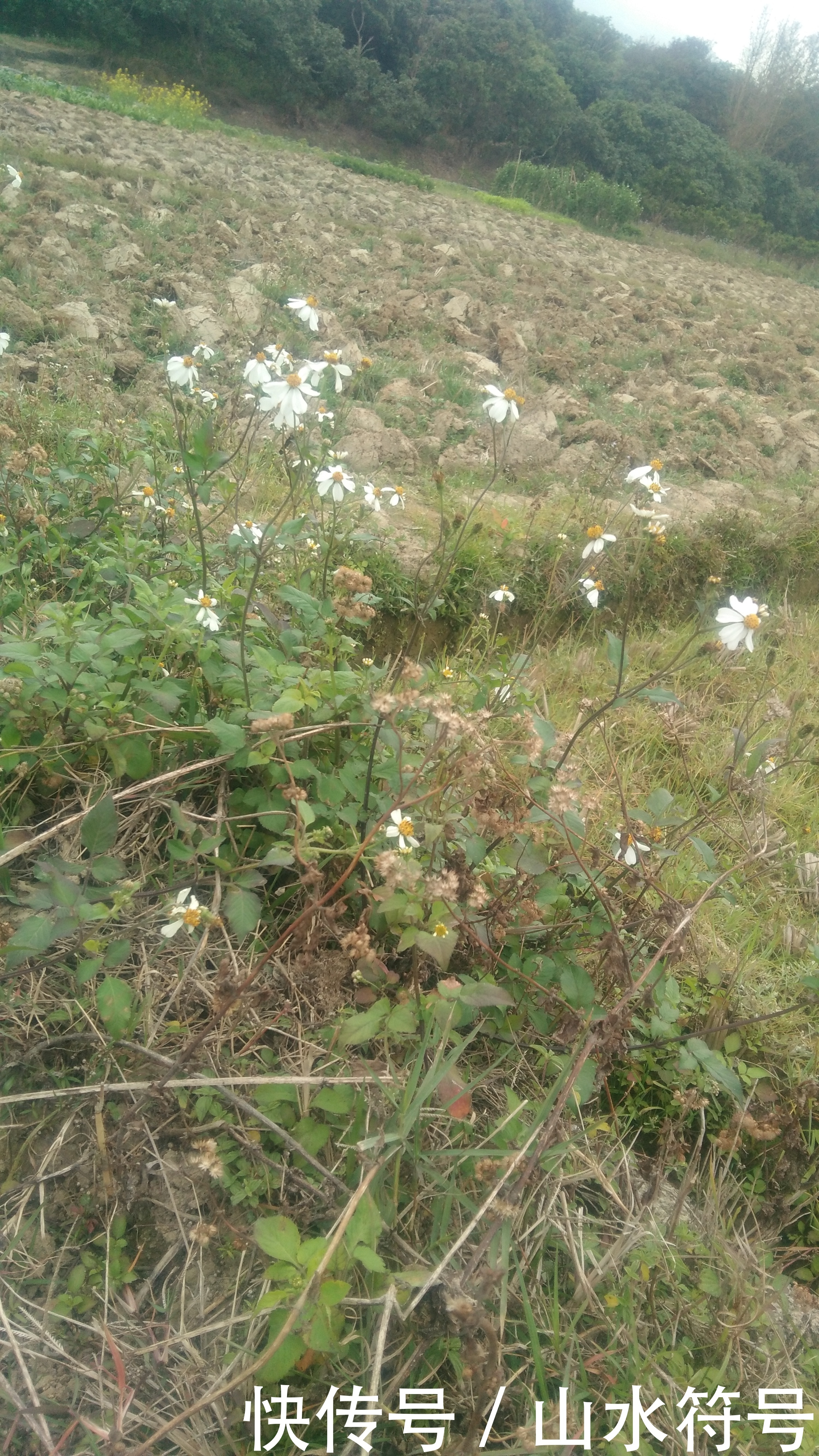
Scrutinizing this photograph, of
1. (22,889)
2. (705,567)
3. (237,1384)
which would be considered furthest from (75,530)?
(705,567)

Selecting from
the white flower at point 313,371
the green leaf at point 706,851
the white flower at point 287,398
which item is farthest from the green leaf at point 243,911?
the white flower at point 313,371

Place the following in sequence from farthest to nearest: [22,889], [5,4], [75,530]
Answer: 1. [5,4]
2. [75,530]
3. [22,889]

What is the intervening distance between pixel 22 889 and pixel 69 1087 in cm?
39

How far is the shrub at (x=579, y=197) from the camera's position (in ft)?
69.2

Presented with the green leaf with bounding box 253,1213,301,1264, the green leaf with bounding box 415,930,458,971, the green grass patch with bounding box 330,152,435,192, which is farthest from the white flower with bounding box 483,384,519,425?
the green grass patch with bounding box 330,152,435,192

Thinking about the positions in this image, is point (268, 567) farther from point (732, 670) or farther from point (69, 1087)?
point (732, 670)

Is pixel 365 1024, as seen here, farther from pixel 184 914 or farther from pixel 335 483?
pixel 335 483

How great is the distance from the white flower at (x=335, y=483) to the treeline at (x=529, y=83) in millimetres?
25143

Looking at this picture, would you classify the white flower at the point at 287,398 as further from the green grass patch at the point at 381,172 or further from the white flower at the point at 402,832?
the green grass patch at the point at 381,172

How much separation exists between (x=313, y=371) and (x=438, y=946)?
1.31 m

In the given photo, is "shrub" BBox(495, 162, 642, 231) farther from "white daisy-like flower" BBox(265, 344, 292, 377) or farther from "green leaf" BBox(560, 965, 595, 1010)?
"green leaf" BBox(560, 965, 595, 1010)

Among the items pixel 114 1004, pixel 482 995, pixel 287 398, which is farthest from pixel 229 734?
pixel 287 398

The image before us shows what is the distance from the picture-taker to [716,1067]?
5.05 feet

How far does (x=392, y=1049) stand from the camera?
1.62m
